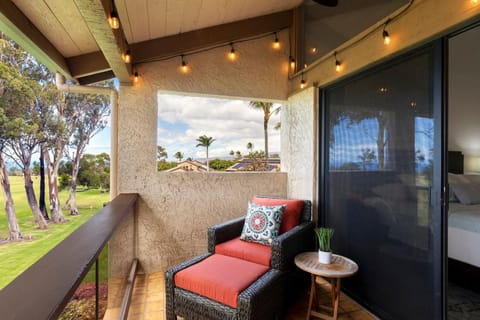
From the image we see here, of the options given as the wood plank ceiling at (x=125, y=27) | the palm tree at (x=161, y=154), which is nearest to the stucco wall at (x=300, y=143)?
the wood plank ceiling at (x=125, y=27)

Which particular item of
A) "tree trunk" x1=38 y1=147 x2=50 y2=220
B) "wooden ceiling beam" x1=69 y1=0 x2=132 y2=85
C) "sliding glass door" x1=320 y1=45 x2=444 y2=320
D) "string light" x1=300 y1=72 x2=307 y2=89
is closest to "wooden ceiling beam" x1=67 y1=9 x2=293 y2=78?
"wooden ceiling beam" x1=69 y1=0 x2=132 y2=85

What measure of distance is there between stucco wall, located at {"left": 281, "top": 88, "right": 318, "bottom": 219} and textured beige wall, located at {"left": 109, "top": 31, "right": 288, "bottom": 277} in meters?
0.20

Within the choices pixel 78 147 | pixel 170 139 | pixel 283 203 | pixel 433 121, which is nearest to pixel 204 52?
pixel 170 139

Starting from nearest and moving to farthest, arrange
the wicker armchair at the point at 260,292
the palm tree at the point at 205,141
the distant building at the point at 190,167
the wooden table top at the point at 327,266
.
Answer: the wicker armchair at the point at 260,292
the wooden table top at the point at 327,266
the distant building at the point at 190,167
the palm tree at the point at 205,141

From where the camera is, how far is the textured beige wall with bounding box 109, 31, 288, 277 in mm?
2875

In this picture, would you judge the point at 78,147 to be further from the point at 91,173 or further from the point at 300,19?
the point at 300,19

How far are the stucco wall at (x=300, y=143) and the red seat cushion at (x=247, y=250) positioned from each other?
0.99 m

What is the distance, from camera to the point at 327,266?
6.54 feet

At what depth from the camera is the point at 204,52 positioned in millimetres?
3117

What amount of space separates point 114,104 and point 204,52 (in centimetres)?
124

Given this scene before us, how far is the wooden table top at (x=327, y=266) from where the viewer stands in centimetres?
187

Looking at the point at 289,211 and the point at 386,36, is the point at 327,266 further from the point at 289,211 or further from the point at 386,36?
the point at 386,36

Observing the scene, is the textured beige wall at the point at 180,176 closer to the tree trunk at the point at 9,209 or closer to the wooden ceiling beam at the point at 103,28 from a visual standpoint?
the wooden ceiling beam at the point at 103,28

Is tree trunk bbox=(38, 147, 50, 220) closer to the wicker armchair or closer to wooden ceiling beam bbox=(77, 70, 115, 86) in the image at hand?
wooden ceiling beam bbox=(77, 70, 115, 86)
